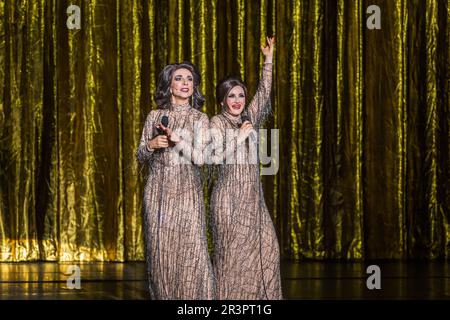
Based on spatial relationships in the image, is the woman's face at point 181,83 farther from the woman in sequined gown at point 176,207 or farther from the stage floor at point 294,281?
the stage floor at point 294,281

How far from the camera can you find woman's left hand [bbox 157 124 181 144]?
4301 millimetres

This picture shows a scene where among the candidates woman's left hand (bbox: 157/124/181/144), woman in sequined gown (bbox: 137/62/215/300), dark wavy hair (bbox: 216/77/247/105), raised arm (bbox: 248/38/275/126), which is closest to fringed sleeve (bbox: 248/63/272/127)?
raised arm (bbox: 248/38/275/126)

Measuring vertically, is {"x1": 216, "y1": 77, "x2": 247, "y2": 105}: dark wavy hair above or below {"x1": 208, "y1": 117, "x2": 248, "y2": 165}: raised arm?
above

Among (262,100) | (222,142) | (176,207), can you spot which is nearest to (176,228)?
(176,207)

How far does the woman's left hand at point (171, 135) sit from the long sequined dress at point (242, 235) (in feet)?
0.96

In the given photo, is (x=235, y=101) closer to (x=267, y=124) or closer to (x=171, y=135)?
(x=171, y=135)

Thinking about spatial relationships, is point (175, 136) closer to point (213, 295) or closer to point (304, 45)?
point (213, 295)

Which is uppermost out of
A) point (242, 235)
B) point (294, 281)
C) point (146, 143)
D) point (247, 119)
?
point (247, 119)

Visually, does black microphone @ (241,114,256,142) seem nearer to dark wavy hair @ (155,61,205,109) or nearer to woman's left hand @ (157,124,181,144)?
dark wavy hair @ (155,61,205,109)

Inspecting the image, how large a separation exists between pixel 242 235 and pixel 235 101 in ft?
2.33

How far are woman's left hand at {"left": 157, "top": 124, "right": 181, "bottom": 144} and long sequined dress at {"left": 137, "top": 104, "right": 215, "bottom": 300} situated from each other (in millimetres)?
96

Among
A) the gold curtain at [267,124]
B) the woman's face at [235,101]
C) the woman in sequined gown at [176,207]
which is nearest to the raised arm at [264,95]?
the woman's face at [235,101]

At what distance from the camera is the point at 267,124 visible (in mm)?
7590

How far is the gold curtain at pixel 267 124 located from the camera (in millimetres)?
7508
